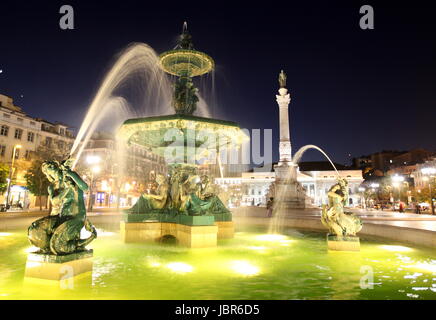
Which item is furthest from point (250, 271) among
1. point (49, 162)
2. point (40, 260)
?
point (49, 162)

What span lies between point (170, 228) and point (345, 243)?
562 cm

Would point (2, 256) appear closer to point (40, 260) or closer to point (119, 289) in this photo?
point (40, 260)

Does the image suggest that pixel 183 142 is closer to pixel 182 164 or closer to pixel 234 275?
pixel 182 164

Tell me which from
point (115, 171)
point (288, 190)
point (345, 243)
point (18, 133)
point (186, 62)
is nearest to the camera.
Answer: point (345, 243)

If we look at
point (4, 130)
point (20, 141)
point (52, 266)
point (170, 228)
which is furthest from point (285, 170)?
point (52, 266)

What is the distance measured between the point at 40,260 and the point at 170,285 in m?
2.21

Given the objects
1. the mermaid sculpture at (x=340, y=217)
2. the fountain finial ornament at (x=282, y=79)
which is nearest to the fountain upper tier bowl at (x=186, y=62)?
the mermaid sculpture at (x=340, y=217)

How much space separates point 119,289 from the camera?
14.7 feet

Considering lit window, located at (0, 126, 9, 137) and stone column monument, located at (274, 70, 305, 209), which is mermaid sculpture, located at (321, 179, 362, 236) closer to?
stone column monument, located at (274, 70, 305, 209)

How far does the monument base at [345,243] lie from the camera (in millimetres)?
7953

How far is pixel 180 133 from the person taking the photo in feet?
36.8

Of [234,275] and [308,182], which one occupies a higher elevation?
[308,182]

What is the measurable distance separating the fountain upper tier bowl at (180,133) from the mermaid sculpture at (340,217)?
14.6 ft

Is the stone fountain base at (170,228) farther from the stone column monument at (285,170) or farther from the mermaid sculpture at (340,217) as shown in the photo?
the stone column monument at (285,170)
